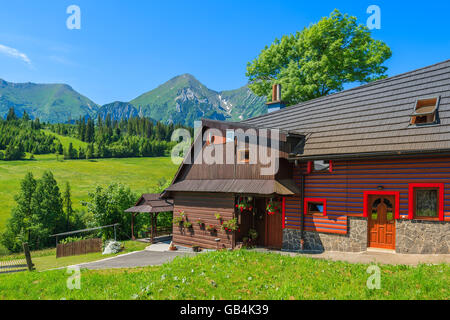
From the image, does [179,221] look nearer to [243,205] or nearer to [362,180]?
[243,205]

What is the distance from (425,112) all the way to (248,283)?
940 centimetres

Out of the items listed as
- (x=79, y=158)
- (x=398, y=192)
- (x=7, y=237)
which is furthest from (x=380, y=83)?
(x=79, y=158)

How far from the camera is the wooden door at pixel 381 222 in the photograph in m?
11.8

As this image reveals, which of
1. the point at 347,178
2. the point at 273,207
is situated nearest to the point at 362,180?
the point at 347,178

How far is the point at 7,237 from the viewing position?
41.8 m

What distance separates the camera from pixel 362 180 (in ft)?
40.4

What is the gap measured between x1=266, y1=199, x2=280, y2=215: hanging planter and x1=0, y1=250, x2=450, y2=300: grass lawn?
178 inches

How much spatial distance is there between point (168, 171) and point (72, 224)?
4588cm

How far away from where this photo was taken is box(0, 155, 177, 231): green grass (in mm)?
66125

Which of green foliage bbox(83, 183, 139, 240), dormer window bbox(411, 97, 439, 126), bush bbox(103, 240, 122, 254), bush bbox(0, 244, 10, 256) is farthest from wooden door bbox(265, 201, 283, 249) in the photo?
bush bbox(0, 244, 10, 256)

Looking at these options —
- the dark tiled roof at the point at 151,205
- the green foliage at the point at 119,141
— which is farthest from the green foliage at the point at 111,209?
the green foliage at the point at 119,141

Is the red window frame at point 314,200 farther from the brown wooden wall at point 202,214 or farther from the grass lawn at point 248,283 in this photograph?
the brown wooden wall at point 202,214

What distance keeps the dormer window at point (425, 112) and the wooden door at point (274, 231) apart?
7206 mm
